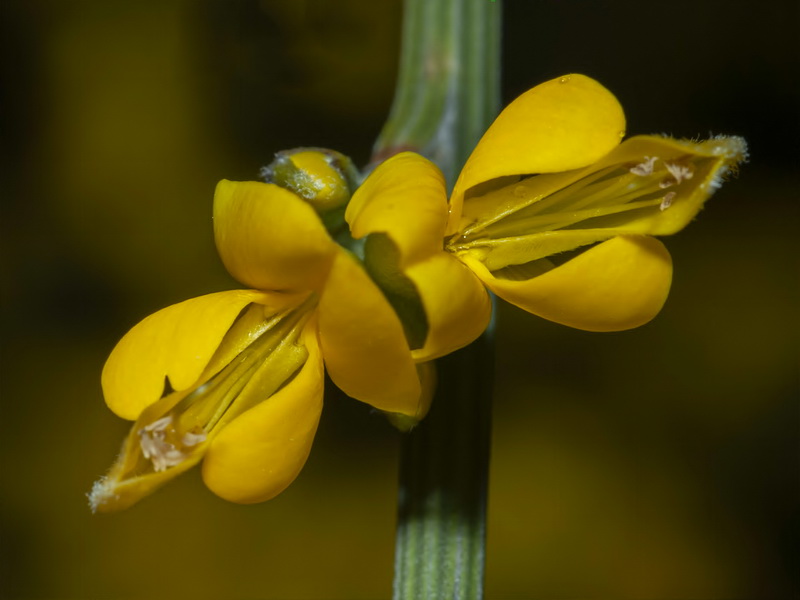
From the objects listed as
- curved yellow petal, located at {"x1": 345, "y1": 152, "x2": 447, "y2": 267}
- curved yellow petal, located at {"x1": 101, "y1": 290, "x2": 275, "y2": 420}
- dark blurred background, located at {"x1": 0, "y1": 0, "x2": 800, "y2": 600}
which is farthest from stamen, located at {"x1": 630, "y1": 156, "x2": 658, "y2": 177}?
dark blurred background, located at {"x1": 0, "y1": 0, "x2": 800, "y2": 600}

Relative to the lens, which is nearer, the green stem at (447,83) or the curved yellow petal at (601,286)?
the curved yellow petal at (601,286)

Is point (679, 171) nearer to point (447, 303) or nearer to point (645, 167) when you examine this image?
point (645, 167)

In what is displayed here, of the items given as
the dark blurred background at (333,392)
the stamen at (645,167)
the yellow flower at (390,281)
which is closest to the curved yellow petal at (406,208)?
the yellow flower at (390,281)

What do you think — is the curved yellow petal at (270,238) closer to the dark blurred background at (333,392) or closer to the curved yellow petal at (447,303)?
the curved yellow petal at (447,303)

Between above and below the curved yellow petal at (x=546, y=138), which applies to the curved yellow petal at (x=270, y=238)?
below

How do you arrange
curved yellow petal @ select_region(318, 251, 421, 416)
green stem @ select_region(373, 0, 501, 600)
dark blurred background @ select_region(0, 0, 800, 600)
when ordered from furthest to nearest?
dark blurred background @ select_region(0, 0, 800, 600)
green stem @ select_region(373, 0, 501, 600)
curved yellow petal @ select_region(318, 251, 421, 416)

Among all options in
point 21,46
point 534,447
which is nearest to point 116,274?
point 21,46

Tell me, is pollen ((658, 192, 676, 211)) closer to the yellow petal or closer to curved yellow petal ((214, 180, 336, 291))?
the yellow petal
